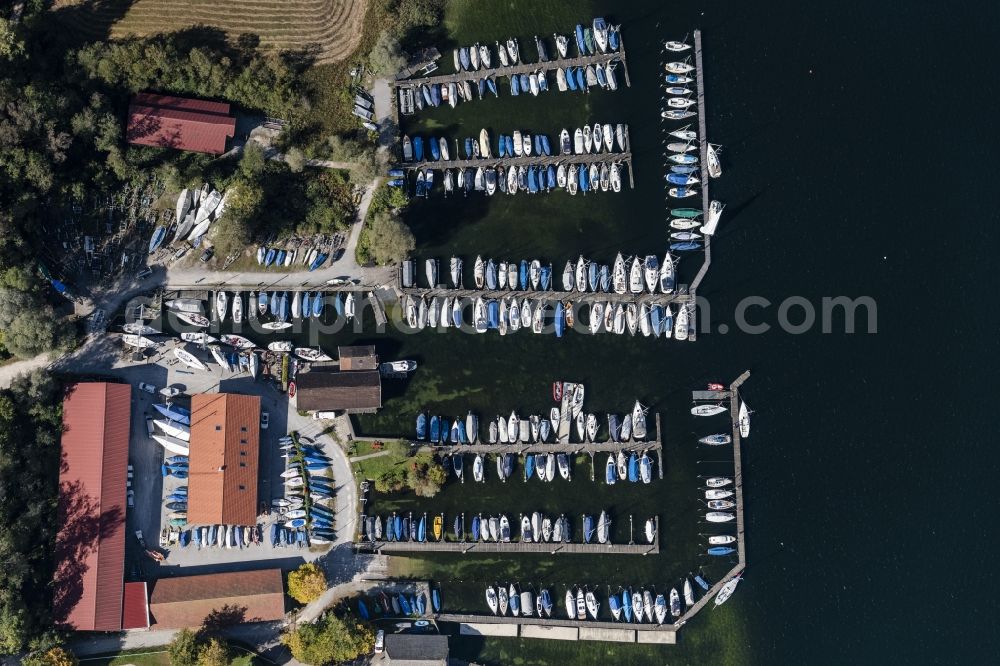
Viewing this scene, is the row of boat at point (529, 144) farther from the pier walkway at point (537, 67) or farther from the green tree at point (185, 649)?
the green tree at point (185, 649)

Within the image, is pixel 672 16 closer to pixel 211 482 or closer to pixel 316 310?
pixel 316 310

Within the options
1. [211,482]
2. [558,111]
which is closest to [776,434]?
[558,111]

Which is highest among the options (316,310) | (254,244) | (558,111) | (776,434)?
(558,111)

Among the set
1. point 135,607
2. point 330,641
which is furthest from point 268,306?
point 330,641

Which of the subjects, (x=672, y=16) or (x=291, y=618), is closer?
(x=291, y=618)

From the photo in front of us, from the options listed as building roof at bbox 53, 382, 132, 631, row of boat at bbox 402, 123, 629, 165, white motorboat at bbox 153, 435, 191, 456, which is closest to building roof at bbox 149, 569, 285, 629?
building roof at bbox 53, 382, 132, 631

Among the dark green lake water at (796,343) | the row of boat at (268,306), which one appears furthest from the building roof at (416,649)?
the row of boat at (268,306)

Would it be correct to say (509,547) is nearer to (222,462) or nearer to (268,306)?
(222,462)
